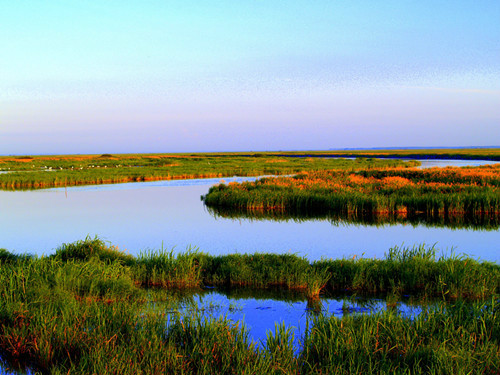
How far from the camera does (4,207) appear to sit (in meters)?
25.9

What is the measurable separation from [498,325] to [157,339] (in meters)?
4.87

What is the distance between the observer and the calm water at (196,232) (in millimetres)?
14602

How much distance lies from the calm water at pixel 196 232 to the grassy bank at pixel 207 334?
4487 millimetres

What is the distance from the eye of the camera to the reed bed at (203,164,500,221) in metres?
22.0

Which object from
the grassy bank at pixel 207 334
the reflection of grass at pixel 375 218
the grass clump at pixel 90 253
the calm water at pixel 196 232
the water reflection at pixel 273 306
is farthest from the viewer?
the reflection of grass at pixel 375 218

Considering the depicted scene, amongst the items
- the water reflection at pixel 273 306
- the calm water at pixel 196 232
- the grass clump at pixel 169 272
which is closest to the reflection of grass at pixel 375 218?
the calm water at pixel 196 232

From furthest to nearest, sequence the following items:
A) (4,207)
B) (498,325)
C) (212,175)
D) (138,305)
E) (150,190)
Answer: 1. (212,175)
2. (150,190)
3. (4,207)
4. (138,305)
5. (498,325)

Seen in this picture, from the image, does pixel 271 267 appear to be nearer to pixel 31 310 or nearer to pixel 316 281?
pixel 316 281

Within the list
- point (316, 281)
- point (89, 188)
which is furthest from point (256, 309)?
point (89, 188)

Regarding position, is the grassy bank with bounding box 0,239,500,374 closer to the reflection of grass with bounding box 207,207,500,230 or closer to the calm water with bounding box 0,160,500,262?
the calm water with bounding box 0,160,500,262

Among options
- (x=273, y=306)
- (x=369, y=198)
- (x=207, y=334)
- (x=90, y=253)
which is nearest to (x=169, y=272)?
(x=90, y=253)

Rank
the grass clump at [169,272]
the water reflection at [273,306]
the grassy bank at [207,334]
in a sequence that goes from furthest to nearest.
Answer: the grass clump at [169,272] < the water reflection at [273,306] < the grassy bank at [207,334]

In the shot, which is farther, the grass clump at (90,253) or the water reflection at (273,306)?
the grass clump at (90,253)

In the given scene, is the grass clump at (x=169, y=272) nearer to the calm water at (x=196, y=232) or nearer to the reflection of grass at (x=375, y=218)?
the calm water at (x=196, y=232)
